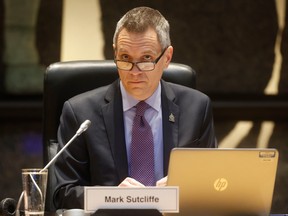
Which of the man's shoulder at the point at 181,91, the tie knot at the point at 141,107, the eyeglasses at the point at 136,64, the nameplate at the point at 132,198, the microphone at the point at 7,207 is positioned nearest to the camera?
the nameplate at the point at 132,198

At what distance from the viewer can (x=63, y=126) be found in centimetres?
297

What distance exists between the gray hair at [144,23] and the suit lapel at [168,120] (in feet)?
0.74

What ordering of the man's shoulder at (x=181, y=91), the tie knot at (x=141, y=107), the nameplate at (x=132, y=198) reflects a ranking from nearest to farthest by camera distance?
the nameplate at (x=132, y=198)
the tie knot at (x=141, y=107)
the man's shoulder at (x=181, y=91)

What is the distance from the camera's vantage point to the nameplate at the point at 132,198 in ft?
6.89

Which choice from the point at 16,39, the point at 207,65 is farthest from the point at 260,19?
the point at 16,39

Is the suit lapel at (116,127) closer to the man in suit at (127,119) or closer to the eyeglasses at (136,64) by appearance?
the man in suit at (127,119)

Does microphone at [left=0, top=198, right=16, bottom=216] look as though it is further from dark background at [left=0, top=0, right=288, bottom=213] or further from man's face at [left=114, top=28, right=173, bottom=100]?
dark background at [left=0, top=0, right=288, bottom=213]

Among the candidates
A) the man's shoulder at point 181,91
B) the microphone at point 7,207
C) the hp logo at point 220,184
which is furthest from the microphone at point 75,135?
the man's shoulder at point 181,91

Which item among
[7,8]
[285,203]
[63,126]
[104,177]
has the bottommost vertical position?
[285,203]

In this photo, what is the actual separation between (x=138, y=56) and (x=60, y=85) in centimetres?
Result: 41

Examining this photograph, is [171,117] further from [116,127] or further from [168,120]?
[116,127]

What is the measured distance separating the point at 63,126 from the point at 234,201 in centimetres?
99

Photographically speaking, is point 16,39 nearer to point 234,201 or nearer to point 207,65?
point 207,65

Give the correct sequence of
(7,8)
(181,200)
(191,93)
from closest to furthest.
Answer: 1. (181,200)
2. (191,93)
3. (7,8)
